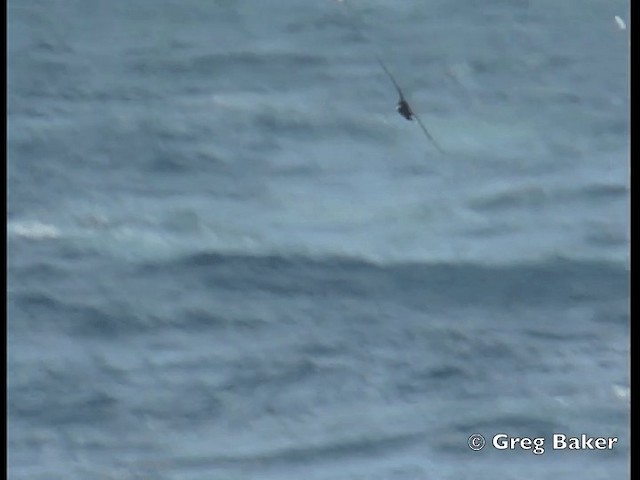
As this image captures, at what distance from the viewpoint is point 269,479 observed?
116 inches

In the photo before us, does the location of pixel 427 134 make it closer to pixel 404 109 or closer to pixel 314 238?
pixel 404 109

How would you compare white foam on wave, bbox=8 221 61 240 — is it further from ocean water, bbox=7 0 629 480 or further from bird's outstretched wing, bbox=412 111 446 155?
bird's outstretched wing, bbox=412 111 446 155

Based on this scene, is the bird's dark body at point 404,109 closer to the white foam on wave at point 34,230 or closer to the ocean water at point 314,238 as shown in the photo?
the ocean water at point 314,238

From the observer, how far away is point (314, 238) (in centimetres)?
341

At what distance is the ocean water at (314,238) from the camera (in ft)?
9.96

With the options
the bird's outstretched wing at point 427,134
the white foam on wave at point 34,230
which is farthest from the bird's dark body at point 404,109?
the white foam on wave at point 34,230

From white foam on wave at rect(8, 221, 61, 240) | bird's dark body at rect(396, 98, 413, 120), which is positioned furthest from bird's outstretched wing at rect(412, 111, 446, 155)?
white foam on wave at rect(8, 221, 61, 240)

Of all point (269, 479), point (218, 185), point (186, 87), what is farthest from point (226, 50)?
point (269, 479)

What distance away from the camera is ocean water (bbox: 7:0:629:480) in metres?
3.04

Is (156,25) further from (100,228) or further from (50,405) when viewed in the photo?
(50,405)

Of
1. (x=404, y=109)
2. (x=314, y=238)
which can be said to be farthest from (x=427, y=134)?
(x=314, y=238)

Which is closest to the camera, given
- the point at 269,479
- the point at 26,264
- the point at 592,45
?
the point at 269,479

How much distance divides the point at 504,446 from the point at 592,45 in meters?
1.30

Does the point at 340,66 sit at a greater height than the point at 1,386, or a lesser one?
greater
